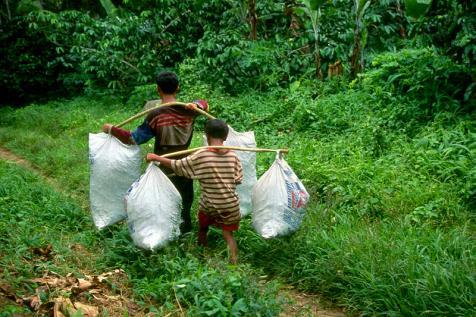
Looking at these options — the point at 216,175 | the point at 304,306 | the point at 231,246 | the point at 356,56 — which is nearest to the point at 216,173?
the point at 216,175

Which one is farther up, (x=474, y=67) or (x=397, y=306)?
(x=474, y=67)

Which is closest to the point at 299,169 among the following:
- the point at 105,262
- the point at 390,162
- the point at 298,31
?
the point at 390,162

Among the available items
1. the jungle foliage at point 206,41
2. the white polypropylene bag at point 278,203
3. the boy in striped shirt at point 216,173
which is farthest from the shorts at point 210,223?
the jungle foliage at point 206,41

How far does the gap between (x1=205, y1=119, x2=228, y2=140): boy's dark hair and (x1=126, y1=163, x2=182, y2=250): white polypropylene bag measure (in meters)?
0.50

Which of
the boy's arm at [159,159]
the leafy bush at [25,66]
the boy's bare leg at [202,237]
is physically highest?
the boy's arm at [159,159]

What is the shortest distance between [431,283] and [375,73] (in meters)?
4.73

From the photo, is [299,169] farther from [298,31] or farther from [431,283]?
[298,31]

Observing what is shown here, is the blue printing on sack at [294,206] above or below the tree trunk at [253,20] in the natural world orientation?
below

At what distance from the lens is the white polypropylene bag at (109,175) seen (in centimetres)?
451

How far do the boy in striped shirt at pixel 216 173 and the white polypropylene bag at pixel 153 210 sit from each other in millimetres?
158

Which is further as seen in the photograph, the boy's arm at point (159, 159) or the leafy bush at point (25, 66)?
the leafy bush at point (25, 66)

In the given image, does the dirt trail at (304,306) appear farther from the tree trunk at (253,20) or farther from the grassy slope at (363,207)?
the tree trunk at (253,20)

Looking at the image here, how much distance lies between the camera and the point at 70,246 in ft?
14.6

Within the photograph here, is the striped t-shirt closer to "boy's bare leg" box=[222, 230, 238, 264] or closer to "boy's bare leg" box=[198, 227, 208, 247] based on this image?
"boy's bare leg" box=[222, 230, 238, 264]
